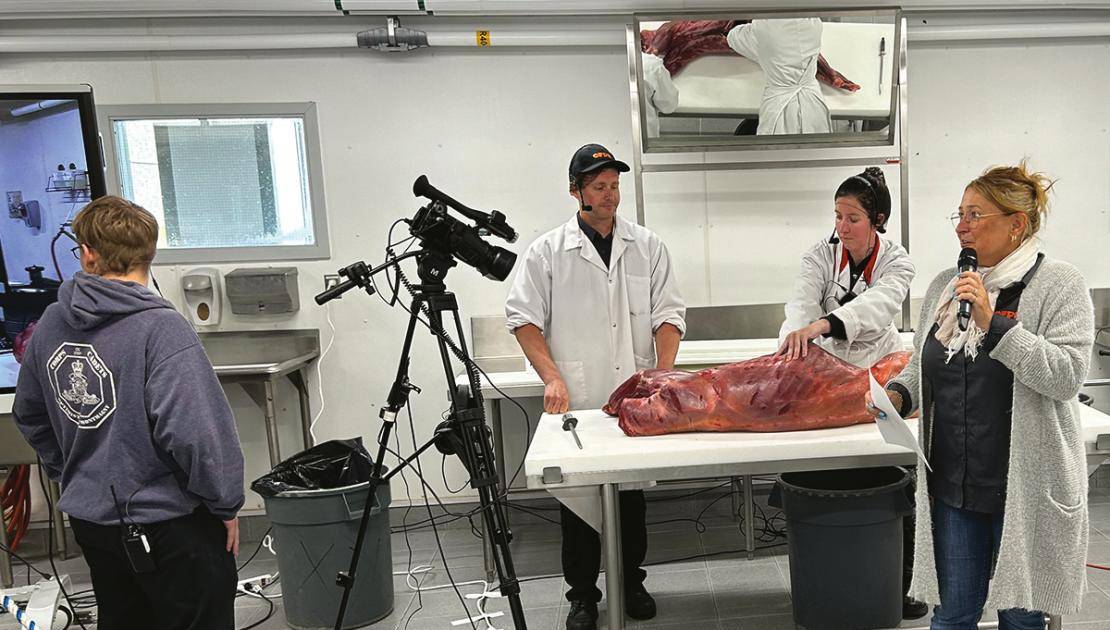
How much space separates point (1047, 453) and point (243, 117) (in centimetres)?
356

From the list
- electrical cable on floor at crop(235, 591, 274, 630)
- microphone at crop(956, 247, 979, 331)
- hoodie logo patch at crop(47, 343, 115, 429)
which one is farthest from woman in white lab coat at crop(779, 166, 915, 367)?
electrical cable on floor at crop(235, 591, 274, 630)

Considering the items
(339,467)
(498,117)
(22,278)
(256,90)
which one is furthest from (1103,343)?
(22,278)

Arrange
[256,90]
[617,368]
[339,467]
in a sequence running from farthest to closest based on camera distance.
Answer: [256,90] → [339,467] → [617,368]

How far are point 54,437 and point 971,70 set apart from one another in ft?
13.7

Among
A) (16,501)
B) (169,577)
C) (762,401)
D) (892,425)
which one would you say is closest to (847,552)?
(762,401)

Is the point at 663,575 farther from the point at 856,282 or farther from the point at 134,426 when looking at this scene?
the point at 134,426

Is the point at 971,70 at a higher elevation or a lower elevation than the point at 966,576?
higher

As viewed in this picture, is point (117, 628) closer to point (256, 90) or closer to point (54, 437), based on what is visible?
point (54, 437)

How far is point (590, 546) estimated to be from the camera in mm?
2754

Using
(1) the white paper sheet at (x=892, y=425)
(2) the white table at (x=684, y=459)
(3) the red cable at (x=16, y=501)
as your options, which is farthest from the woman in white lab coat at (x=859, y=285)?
(3) the red cable at (x=16, y=501)

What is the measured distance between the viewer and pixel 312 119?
3.82 metres

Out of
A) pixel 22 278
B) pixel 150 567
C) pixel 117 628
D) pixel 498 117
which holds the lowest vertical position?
pixel 117 628

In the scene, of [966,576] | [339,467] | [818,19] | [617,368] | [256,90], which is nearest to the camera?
[966,576]

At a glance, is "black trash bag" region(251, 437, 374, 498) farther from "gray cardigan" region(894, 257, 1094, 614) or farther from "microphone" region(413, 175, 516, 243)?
"gray cardigan" region(894, 257, 1094, 614)
